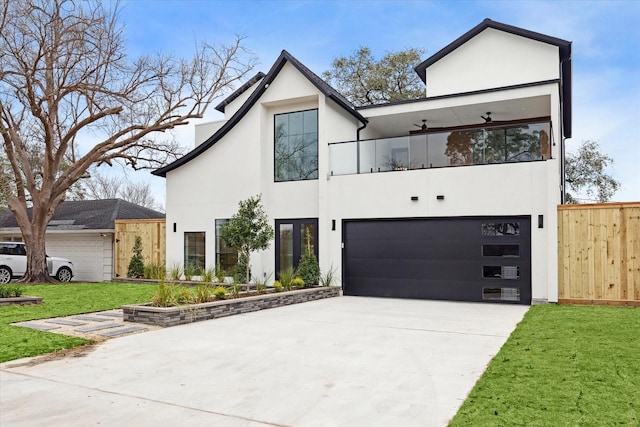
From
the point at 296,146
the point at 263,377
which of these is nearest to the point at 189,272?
the point at 296,146

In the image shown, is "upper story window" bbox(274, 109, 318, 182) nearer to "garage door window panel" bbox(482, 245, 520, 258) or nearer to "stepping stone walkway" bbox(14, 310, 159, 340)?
"garage door window panel" bbox(482, 245, 520, 258)

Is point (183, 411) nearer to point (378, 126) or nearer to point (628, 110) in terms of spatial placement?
point (378, 126)

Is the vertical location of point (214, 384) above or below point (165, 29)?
below

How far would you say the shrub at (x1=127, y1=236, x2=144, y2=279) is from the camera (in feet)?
57.2

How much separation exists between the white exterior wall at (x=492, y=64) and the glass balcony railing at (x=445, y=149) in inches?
163

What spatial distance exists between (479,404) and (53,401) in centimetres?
382

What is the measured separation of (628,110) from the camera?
19188 mm

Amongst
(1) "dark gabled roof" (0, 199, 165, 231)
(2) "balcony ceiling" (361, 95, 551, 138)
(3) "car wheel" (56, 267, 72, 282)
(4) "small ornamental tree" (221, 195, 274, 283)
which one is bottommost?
(3) "car wheel" (56, 267, 72, 282)

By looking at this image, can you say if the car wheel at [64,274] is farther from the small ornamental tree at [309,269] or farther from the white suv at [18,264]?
the small ornamental tree at [309,269]

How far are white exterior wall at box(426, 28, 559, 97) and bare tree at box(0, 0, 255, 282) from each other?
8655 millimetres

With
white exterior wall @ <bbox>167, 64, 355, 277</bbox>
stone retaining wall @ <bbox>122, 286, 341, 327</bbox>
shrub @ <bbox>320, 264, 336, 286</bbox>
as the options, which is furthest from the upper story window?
stone retaining wall @ <bbox>122, 286, 341, 327</bbox>

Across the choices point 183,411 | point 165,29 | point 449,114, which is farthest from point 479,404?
point 165,29

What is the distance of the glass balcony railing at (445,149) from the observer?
464 inches

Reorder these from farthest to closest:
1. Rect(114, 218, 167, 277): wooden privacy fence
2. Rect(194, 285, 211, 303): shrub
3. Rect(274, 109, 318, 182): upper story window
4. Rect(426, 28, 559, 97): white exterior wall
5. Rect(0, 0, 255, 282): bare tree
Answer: Rect(114, 218, 167, 277): wooden privacy fence, Rect(0, 0, 255, 282): bare tree, Rect(426, 28, 559, 97): white exterior wall, Rect(274, 109, 318, 182): upper story window, Rect(194, 285, 211, 303): shrub
